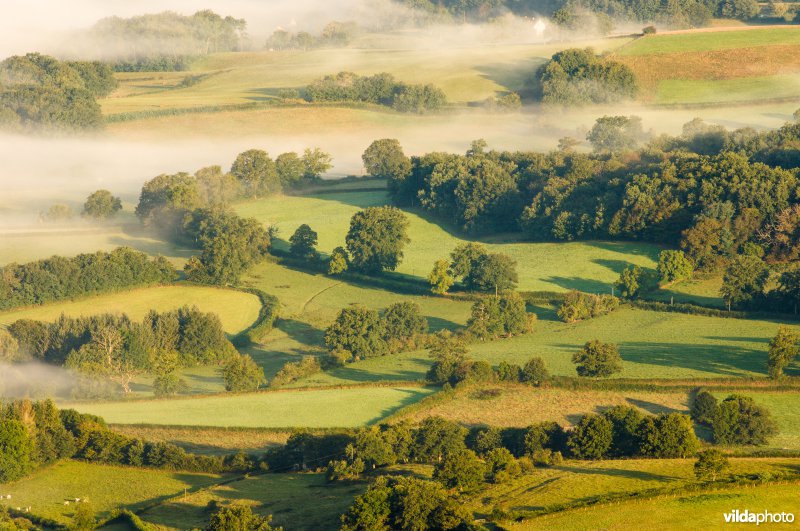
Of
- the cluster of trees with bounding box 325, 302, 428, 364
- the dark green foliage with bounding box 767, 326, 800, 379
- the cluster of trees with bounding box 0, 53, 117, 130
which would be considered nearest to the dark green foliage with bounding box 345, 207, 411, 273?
the cluster of trees with bounding box 325, 302, 428, 364

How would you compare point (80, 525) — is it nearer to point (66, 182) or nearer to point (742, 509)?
point (742, 509)

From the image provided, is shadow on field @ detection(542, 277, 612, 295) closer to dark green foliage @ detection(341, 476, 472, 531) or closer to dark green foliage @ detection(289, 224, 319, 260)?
dark green foliage @ detection(289, 224, 319, 260)

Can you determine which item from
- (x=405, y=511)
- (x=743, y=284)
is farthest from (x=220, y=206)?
(x=405, y=511)

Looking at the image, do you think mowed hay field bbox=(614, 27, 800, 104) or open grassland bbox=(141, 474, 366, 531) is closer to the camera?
open grassland bbox=(141, 474, 366, 531)

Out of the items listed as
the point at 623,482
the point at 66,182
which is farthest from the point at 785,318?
the point at 66,182

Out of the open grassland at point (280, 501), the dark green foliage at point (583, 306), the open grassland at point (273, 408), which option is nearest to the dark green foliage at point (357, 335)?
the open grassland at point (273, 408)

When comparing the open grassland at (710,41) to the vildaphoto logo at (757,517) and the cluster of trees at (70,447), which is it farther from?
the vildaphoto logo at (757,517)
